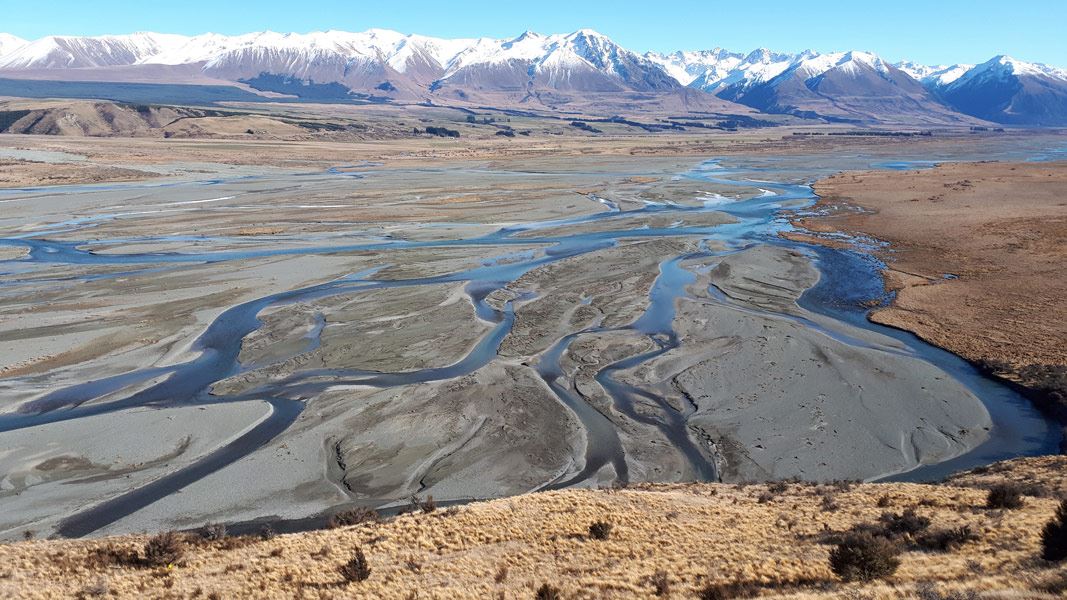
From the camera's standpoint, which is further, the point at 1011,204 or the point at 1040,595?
the point at 1011,204

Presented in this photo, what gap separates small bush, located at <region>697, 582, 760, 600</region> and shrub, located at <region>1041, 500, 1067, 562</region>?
15.6ft

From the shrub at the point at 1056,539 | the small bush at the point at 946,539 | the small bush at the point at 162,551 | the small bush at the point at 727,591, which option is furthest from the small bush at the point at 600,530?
the small bush at the point at 162,551

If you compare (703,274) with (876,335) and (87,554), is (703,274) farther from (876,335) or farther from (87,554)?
(87,554)

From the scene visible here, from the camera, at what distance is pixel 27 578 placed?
1233 centimetres

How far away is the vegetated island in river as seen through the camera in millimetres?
26766

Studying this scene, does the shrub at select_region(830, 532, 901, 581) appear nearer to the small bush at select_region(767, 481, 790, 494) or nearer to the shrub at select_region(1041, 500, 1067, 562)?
the shrub at select_region(1041, 500, 1067, 562)

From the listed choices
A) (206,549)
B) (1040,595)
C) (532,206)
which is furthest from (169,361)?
(532,206)

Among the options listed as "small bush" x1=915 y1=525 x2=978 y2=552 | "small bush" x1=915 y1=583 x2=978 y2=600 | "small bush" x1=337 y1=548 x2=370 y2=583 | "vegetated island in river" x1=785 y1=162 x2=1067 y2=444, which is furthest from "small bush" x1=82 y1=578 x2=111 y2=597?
"vegetated island in river" x1=785 y1=162 x2=1067 y2=444

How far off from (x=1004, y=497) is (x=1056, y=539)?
2.51m

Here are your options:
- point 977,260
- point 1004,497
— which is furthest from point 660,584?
point 977,260

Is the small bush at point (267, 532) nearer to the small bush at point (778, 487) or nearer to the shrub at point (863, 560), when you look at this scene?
the shrub at point (863, 560)

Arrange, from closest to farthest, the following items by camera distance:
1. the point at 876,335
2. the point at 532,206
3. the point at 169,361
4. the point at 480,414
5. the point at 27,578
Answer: the point at 27,578
the point at 480,414
the point at 169,361
the point at 876,335
the point at 532,206

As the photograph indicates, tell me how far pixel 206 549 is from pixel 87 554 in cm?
214

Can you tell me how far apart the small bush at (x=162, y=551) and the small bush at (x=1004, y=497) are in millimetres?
15973
